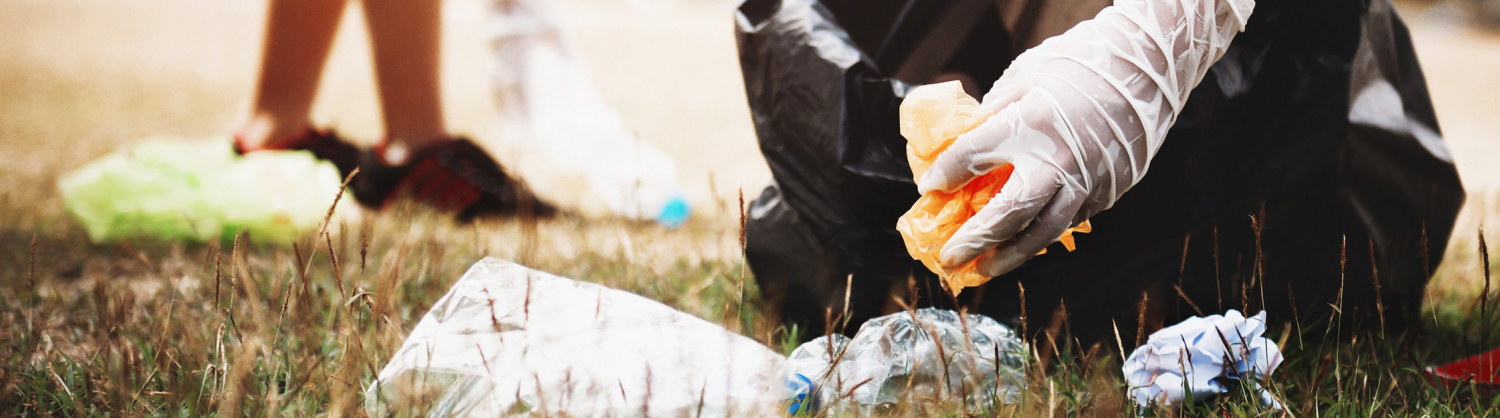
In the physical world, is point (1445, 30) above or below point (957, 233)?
below

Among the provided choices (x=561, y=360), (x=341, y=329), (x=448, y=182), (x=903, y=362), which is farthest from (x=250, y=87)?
(x=903, y=362)

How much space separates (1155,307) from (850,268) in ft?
1.34

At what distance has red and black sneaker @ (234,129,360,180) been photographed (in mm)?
2203

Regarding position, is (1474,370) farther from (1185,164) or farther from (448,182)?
(448,182)

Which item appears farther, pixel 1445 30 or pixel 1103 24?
pixel 1445 30

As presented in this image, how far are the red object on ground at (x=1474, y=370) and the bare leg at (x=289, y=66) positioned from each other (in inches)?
93.6

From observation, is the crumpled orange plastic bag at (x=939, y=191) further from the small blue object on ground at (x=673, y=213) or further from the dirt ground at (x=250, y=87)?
the small blue object on ground at (x=673, y=213)

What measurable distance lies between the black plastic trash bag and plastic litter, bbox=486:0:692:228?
4.10 ft

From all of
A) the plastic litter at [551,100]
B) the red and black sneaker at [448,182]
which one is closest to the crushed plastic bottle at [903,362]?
the red and black sneaker at [448,182]

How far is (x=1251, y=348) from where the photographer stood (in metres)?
0.93

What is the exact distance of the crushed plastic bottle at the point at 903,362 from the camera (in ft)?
3.17

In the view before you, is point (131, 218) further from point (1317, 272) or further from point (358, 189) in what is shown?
point (1317, 272)

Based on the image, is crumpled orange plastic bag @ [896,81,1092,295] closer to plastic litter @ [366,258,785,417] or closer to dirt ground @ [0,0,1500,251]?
plastic litter @ [366,258,785,417]

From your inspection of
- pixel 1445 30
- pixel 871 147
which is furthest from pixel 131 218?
pixel 1445 30
